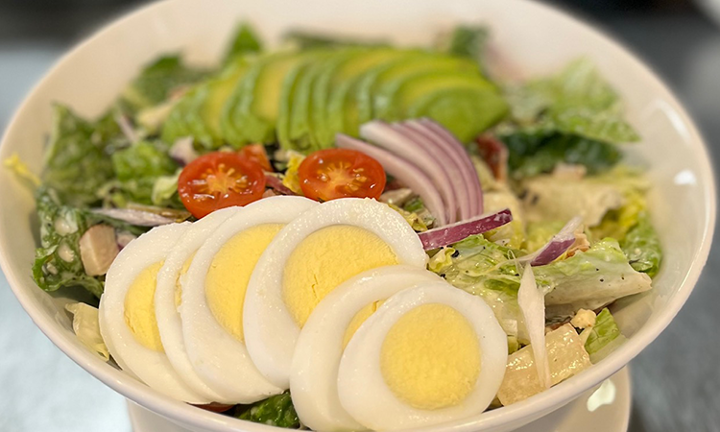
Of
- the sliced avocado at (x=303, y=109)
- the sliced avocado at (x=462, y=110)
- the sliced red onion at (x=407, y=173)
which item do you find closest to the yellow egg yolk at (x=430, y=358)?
the sliced red onion at (x=407, y=173)

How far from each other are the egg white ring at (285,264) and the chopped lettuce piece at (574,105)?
→ 50.7 inches

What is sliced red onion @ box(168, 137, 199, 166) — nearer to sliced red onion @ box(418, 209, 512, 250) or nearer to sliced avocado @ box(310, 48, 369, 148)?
sliced avocado @ box(310, 48, 369, 148)

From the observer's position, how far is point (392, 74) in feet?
8.66

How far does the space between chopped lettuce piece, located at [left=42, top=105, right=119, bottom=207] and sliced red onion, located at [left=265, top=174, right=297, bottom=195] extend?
0.89m

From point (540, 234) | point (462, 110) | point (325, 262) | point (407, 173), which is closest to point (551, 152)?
point (462, 110)

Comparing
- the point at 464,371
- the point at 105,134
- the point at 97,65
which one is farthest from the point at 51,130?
the point at 464,371

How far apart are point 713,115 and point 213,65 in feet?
10.1

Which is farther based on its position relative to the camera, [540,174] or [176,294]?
[540,174]

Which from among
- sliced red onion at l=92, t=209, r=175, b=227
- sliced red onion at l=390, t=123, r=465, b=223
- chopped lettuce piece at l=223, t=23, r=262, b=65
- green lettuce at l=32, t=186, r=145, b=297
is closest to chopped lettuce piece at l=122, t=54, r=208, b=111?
chopped lettuce piece at l=223, t=23, r=262, b=65

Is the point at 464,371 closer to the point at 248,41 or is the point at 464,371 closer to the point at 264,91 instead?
the point at 264,91

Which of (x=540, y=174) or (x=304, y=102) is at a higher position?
(x=304, y=102)

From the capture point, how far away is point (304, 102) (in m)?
2.43

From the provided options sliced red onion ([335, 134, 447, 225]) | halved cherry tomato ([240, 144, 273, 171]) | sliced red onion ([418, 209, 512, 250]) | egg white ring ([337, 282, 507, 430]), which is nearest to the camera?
egg white ring ([337, 282, 507, 430])

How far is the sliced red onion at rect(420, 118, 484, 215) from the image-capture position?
2.02 metres
